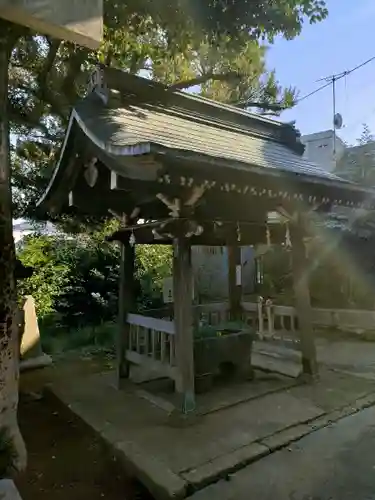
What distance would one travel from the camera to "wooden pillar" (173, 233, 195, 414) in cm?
386

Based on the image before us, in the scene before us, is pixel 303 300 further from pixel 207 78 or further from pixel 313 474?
pixel 207 78

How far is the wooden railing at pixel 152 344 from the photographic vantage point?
4.18 m

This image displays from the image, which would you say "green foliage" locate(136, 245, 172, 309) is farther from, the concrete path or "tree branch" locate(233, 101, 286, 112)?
the concrete path

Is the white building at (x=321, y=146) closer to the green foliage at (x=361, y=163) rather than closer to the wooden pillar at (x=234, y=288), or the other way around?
the green foliage at (x=361, y=163)

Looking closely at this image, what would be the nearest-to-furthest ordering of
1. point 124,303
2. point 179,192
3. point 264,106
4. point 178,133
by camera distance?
point 179,192, point 178,133, point 124,303, point 264,106

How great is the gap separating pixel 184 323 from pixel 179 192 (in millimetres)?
1348

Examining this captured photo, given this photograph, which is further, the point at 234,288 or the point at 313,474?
the point at 234,288

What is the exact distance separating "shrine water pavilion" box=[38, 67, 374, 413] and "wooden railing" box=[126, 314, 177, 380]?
0.01m

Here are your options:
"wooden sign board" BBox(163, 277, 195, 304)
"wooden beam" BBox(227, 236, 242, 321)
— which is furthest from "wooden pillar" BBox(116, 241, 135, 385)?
"wooden beam" BBox(227, 236, 242, 321)

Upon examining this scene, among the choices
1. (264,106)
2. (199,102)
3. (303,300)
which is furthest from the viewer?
(264,106)

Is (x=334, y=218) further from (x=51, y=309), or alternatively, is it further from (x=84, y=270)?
(x=51, y=309)

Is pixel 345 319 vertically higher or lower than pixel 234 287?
lower

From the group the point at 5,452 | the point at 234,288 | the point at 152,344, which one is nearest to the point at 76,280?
the point at 234,288

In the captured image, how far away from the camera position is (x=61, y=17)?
1831 millimetres
